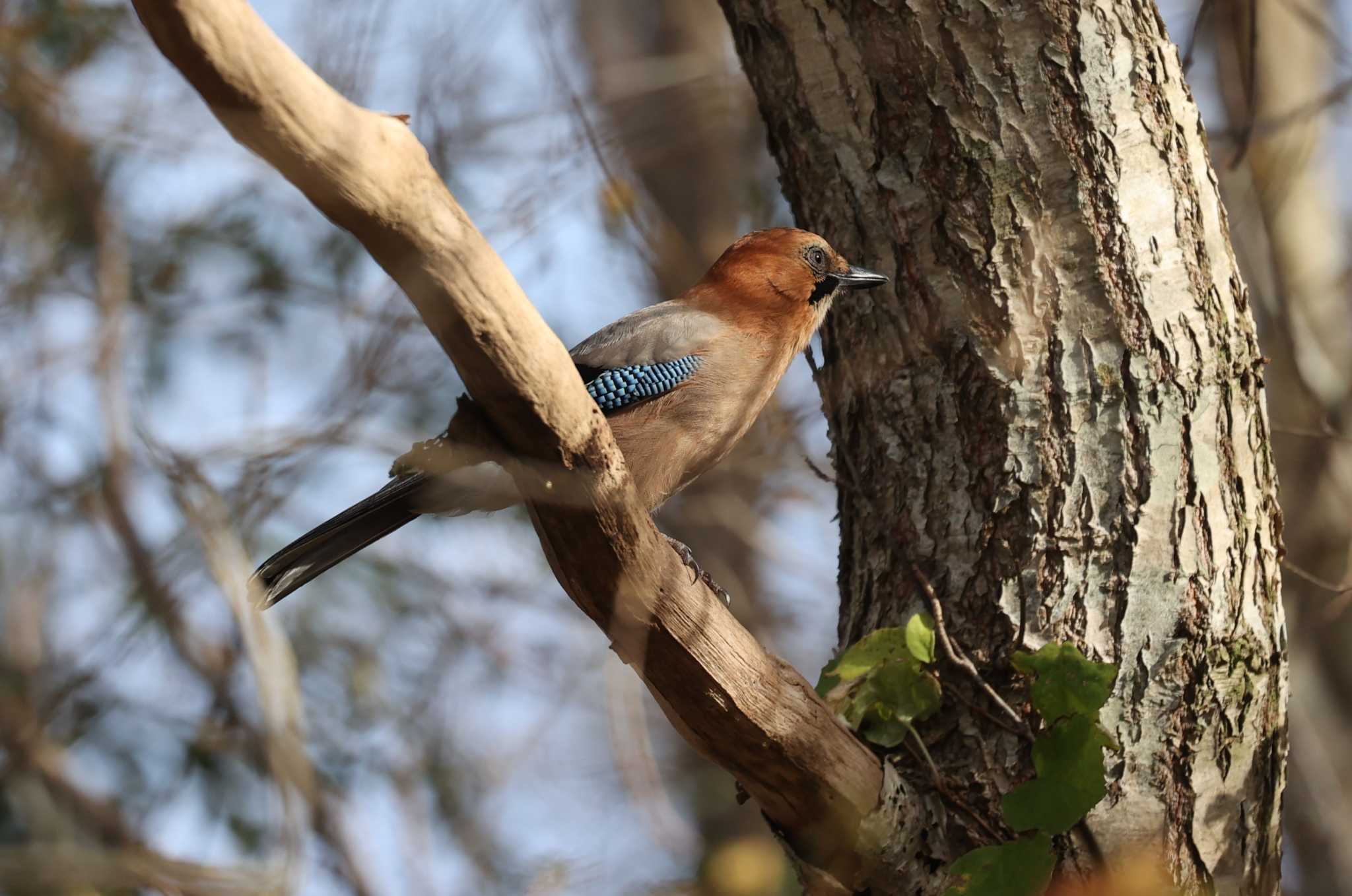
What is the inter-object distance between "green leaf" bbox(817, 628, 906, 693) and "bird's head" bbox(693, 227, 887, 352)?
60.7 inches

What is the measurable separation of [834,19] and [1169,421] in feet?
5.83

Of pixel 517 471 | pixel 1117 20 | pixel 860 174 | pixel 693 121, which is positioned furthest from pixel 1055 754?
pixel 693 121

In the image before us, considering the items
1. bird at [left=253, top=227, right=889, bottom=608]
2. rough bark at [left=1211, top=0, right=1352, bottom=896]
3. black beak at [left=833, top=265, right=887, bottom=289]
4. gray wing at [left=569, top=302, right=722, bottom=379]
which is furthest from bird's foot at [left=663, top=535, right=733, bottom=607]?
rough bark at [left=1211, top=0, right=1352, bottom=896]

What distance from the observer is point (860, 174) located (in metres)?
4.41

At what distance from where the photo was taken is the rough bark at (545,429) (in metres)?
2.00

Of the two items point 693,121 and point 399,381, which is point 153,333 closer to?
point 399,381

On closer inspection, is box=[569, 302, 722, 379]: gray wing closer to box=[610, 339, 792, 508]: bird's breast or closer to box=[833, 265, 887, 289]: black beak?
box=[610, 339, 792, 508]: bird's breast

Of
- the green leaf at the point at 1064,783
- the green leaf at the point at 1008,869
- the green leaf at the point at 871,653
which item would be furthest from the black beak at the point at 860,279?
the green leaf at the point at 1008,869

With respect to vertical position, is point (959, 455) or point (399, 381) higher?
point (399, 381)

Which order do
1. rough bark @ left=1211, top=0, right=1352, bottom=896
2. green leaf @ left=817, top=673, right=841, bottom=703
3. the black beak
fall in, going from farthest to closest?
rough bark @ left=1211, top=0, right=1352, bottom=896
the black beak
green leaf @ left=817, top=673, right=841, bottom=703

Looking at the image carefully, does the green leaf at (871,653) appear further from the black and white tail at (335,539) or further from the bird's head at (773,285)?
the bird's head at (773,285)

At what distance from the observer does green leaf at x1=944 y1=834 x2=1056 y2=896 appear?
3.32 metres

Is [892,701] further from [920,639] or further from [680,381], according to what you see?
[680,381]

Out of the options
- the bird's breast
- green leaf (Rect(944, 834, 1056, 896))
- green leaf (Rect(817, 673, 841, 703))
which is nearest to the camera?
green leaf (Rect(944, 834, 1056, 896))
